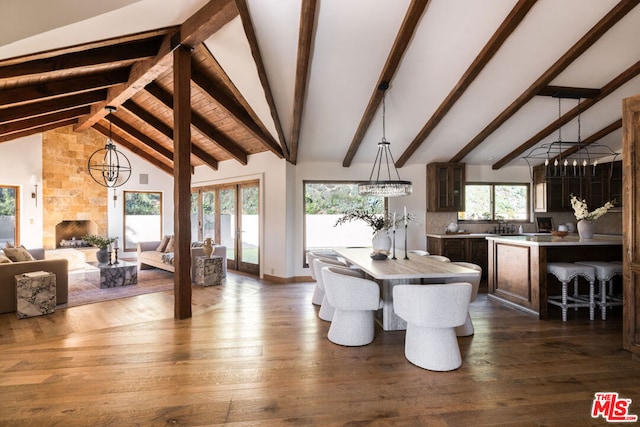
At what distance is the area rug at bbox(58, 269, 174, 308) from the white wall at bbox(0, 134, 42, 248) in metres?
1.79

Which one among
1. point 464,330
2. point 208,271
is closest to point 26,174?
point 208,271

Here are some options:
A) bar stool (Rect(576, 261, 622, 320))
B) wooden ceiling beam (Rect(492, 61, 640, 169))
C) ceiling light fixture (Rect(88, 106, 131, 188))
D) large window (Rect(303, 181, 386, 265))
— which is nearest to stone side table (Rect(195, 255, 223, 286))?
large window (Rect(303, 181, 386, 265))

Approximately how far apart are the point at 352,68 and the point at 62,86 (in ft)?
13.6

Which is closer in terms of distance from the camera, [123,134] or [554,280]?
[554,280]

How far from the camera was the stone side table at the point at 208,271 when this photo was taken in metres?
6.65

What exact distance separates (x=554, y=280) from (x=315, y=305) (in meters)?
3.31

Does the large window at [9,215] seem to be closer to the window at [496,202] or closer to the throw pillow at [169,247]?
the throw pillow at [169,247]

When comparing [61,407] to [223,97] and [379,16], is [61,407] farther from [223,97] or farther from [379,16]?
[223,97]

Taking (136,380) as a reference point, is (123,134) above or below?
above

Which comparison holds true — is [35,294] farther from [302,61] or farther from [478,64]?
[478,64]

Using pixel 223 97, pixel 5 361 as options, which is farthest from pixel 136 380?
pixel 223 97

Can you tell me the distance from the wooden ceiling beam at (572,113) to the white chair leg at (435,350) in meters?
4.37

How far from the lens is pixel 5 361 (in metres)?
3.29

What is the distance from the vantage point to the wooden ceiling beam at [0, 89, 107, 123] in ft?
19.6
